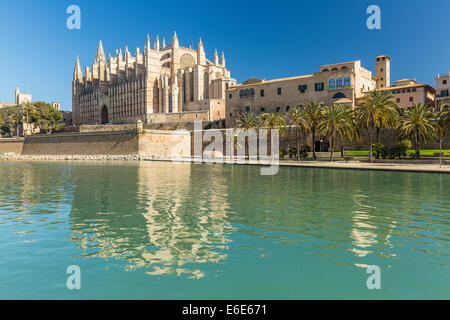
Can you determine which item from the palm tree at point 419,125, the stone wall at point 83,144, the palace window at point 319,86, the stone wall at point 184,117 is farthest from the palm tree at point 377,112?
the stone wall at point 184,117

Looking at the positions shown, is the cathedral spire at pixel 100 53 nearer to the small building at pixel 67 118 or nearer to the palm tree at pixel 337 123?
the small building at pixel 67 118

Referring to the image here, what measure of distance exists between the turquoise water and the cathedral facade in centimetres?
6045

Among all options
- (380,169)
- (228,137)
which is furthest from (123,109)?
(380,169)

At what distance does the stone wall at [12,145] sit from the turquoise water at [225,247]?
231 ft

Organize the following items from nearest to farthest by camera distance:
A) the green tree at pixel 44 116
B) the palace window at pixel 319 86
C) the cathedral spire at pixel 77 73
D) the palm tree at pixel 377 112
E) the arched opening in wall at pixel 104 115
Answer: the palm tree at pixel 377 112
the palace window at pixel 319 86
the green tree at pixel 44 116
the arched opening in wall at pixel 104 115
the cathedral spire at pixel 77 73

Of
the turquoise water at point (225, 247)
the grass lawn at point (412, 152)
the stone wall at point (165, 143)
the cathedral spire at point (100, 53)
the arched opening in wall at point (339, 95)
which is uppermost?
the cathedral spire at point (100, 53)

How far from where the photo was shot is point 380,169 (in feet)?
100

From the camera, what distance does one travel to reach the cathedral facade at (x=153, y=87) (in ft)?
275

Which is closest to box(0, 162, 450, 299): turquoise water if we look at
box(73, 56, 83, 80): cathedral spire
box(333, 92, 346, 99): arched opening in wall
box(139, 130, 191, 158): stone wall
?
box(333, 92, 346, 99): arched opening in wall

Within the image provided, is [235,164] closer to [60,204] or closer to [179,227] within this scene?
[60,204]

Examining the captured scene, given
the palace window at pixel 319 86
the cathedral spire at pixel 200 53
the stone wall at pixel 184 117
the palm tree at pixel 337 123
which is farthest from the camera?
the cathedral spire at pixel 200 53

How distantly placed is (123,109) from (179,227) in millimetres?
95205

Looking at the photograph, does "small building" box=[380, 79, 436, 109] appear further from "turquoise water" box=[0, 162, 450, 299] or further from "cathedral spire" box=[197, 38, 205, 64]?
"cathedral spire" box=[197, 38, 205, 64]

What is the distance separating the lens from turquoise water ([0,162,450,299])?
19.6 ft
